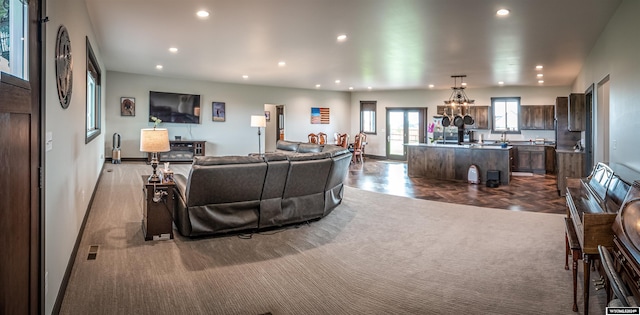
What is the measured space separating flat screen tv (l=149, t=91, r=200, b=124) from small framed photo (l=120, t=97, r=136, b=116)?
0.43m

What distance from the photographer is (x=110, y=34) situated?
586cm

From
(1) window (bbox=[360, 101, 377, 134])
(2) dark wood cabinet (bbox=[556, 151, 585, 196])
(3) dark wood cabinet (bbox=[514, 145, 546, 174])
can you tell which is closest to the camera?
(2) dark wood cabinet (bbox=[556, 151, 585, 196])

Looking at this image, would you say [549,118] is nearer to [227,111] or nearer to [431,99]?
[431,99]

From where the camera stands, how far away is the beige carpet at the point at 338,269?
2.52m

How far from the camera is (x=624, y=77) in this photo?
414 centimetres

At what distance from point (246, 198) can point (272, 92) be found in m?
9.08

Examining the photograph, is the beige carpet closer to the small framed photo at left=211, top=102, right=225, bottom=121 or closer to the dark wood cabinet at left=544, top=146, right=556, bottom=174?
the dark wood cabinet at left=544, top=146, right=556, bottom=174

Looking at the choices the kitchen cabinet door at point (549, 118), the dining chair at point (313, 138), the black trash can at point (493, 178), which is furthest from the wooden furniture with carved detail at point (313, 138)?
the kitchen cabinet door at point (549, 118)

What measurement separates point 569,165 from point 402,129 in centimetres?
710

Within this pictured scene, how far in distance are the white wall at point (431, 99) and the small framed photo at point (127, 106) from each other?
24.6 feet

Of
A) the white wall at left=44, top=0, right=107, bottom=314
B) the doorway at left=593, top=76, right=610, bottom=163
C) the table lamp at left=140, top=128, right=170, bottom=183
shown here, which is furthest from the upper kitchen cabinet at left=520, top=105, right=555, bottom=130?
the white wall at left=44, top=0, right=107, bottom=314

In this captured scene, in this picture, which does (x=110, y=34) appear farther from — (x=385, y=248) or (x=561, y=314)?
(x=561, y=314)

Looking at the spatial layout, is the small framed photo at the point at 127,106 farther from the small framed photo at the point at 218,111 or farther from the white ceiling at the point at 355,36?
the small framed photo at the point at 218,111

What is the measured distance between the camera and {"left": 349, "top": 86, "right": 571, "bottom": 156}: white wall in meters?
11.3
